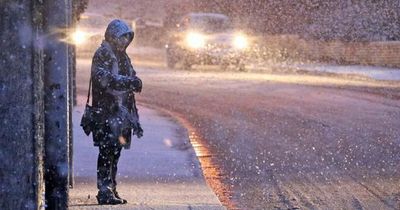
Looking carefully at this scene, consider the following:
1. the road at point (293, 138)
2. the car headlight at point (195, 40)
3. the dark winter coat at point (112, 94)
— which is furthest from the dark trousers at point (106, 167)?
the car headlight at point (195, 40)

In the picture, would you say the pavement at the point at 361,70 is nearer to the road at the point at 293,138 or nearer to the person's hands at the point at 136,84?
the road at the point at 293,138

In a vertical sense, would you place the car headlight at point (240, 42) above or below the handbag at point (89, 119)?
below

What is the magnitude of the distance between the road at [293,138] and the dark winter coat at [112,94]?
139 cm

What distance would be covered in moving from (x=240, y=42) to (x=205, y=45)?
127cm

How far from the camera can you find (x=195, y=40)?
31.3m

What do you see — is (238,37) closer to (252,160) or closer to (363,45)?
(363,45)

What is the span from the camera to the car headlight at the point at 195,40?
31.0m

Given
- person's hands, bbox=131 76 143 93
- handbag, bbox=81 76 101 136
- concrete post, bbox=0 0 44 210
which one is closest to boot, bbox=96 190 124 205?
handbag, bbox=81 76 101 136

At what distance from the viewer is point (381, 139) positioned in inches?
496

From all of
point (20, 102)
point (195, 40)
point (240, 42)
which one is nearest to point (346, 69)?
point (240, 42)

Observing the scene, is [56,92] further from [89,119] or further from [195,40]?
[195,40]

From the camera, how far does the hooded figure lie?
23.9 ft

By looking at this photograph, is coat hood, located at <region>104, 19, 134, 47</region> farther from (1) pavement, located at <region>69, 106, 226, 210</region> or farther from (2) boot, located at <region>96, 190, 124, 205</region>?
(1) pavement, located at <region>69, 106, 226, 210</region>

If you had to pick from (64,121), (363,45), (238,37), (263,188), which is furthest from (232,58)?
(64,121)
